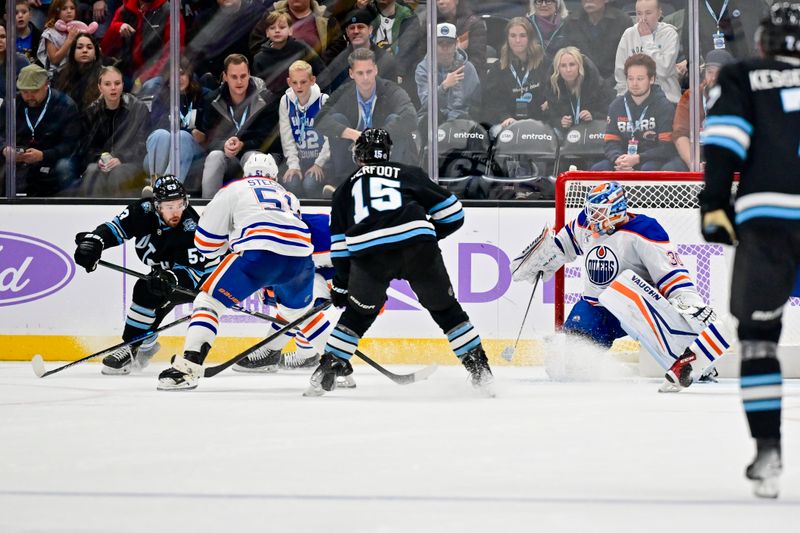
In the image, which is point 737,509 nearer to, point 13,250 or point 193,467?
point 193,467

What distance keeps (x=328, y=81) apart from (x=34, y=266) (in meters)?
1.97

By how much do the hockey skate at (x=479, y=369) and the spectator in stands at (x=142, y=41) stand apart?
3.21 meters

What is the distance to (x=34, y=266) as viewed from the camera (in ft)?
22.9

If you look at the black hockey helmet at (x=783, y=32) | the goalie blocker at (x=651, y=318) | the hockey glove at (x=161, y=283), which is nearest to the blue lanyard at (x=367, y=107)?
the hockey glove at (x=161, y=283)

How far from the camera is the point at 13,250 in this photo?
275 inches

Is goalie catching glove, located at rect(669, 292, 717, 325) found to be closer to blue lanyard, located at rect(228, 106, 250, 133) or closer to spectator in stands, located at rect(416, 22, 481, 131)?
spectator in stands, located at rect(416, 22, 481, 131)

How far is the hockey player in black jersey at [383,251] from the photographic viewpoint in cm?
469

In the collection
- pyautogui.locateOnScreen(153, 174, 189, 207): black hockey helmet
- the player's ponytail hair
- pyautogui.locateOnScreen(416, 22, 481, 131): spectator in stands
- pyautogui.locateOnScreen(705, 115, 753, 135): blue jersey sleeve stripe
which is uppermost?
the player's ponytail hair

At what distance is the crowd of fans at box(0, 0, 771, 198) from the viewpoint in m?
6.98

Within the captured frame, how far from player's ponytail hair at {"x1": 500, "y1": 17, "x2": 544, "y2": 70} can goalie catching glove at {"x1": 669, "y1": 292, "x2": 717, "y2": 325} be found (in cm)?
202

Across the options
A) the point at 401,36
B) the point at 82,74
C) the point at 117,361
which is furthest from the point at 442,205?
the point at 82,74

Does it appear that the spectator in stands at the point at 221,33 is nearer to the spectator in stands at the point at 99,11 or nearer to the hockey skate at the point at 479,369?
the spectator in stands at the point at 99,11

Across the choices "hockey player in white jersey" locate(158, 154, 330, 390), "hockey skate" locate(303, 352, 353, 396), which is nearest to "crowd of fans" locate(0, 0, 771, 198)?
"hockey player in white jersey" locate(158, 154, 330, 390)

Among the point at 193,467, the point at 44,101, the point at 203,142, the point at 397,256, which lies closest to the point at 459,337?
the point at 397,256
